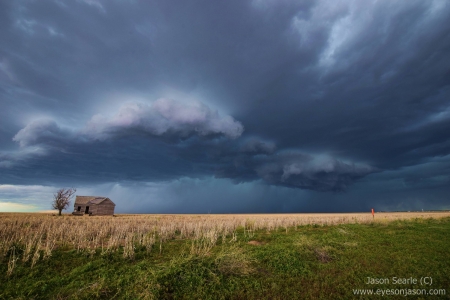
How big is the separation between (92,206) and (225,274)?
6438 centimetres

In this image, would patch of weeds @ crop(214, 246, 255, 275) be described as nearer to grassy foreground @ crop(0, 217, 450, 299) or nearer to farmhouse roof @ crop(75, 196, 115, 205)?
grassy foreground @ crop(0, 217, 450, 299)

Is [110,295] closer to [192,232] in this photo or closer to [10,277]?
[10,277]

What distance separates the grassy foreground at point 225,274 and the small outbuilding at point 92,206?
54480 mm

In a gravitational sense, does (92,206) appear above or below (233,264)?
above

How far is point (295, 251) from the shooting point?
1481 cm

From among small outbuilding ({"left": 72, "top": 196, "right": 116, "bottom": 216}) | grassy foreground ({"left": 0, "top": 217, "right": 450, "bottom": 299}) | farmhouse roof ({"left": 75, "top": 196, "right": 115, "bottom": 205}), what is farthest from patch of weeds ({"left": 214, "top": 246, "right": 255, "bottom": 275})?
farmhouse roof ({"left": 75, "top": 196, "right": 115, "bottom": 205})

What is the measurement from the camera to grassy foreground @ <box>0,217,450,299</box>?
9.03 meters

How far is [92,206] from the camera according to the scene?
6312 cm

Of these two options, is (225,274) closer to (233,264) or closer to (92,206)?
(233,264)

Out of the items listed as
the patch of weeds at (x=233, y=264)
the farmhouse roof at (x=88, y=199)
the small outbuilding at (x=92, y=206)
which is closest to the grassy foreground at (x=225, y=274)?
the patch of weeds at (x=233, y=264)

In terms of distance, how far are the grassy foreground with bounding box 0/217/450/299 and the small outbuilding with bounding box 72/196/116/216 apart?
5448 centimetres

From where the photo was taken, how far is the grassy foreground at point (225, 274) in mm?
9031

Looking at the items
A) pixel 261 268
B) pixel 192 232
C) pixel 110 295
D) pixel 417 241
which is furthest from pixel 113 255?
pixel 417 241

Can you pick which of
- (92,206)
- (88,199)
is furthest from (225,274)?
(88,199)
